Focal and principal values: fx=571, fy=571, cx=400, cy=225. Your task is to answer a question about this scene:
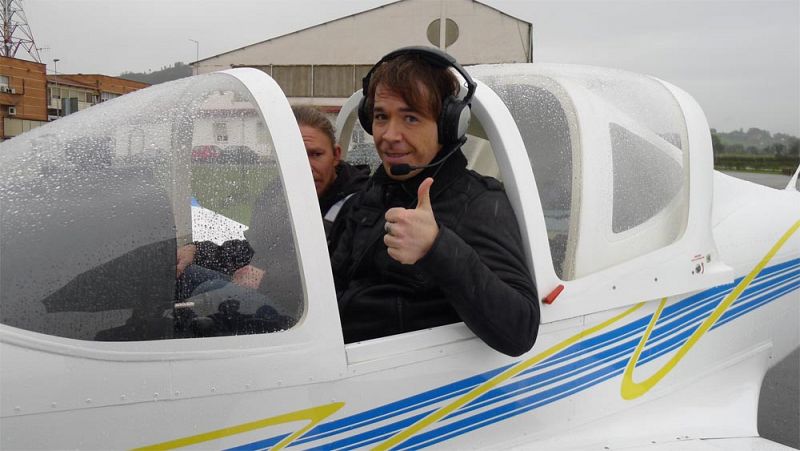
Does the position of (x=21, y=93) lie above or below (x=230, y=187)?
above

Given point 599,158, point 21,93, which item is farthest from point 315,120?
point 21,93

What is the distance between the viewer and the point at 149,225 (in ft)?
4.29

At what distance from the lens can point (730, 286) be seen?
88.9 inches

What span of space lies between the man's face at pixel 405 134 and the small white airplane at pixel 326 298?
0.23m

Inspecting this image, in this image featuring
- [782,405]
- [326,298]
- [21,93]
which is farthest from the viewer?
[21,93]

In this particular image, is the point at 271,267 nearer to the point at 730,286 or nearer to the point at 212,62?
the point at 730,286

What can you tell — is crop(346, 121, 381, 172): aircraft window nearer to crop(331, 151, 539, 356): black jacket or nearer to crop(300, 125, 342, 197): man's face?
crop(300, 125, 342, 197): man's face

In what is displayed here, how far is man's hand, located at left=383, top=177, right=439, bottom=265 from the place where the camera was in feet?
4.35

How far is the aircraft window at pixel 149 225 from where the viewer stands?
1.21 m

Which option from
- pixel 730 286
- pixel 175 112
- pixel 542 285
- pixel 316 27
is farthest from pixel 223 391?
pixel 316 27

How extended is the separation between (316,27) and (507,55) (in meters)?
10.7

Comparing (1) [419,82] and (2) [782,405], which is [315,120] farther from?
(2) [782,405]

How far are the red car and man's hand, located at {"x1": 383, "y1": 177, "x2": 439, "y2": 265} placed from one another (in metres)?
0.48

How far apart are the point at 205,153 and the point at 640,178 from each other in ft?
4.85
